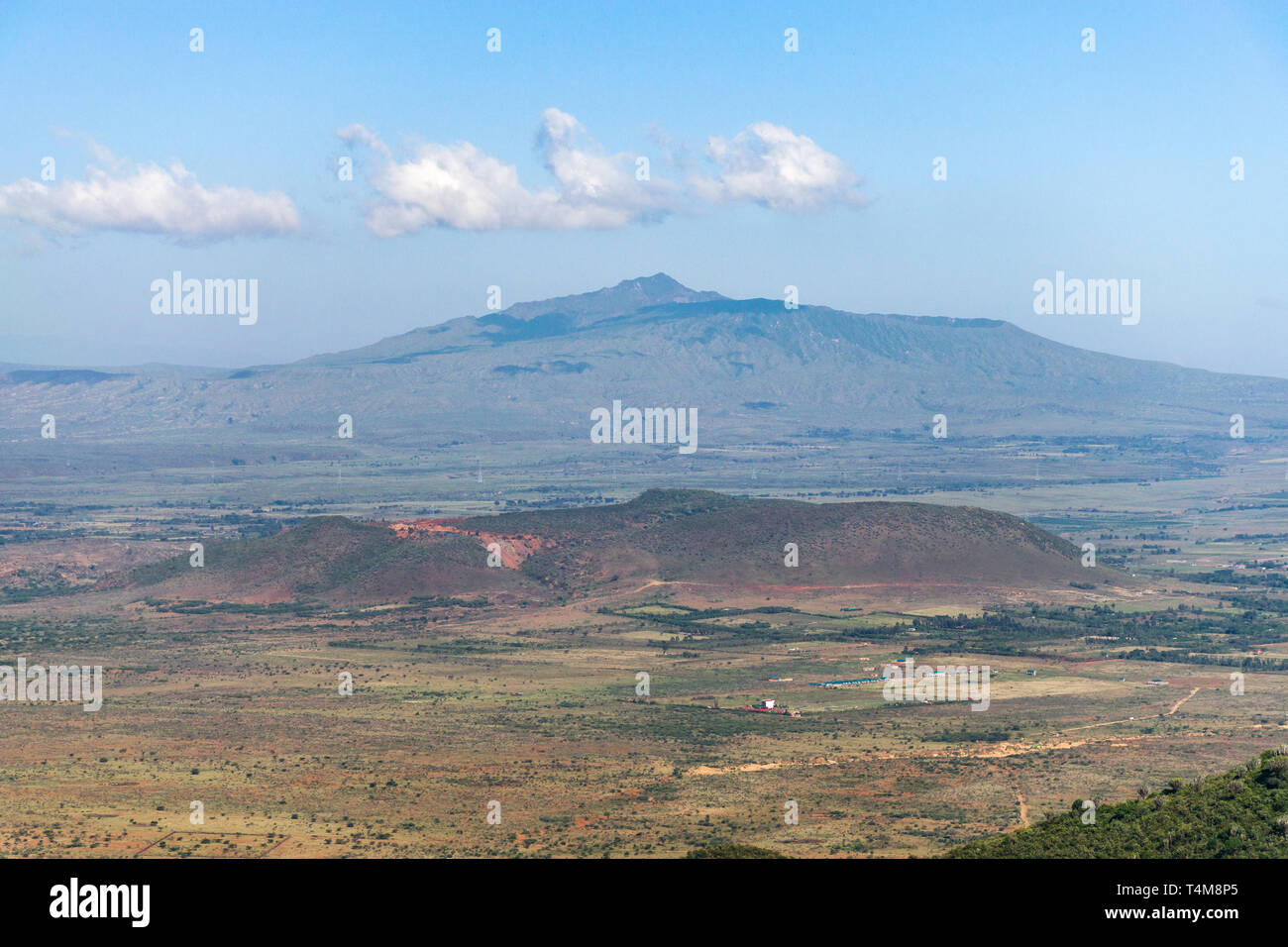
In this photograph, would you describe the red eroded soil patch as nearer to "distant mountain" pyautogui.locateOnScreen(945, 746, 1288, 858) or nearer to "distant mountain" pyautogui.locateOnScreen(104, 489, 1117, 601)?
"distant mountain" pyautogui.locateOnScreen(104, 489, 1117, 601)

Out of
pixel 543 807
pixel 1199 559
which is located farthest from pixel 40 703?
pixel 1199 559

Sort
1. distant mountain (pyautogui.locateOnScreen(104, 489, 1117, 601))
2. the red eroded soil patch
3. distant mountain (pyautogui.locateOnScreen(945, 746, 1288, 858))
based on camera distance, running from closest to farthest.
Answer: distant mountain (pyautogui.locateOnScreen(945, 746, 1288, 858)) < distant mountain (pyautogui.locateOnScreen(104, 489, 1117, 601)) < the red eroded soil patch

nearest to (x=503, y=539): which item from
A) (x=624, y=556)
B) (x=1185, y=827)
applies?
(x=624, y=556)

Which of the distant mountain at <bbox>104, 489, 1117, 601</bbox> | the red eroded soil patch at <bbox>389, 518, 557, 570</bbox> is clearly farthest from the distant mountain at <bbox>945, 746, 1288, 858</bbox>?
the red eroded soil patch at <bbox>389, 518, 557, 570</bbox>

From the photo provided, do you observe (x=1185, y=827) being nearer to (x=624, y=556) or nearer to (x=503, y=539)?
(x=624, y=556)

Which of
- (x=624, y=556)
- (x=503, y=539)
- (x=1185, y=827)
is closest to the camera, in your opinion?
(x=1185, y=827)
